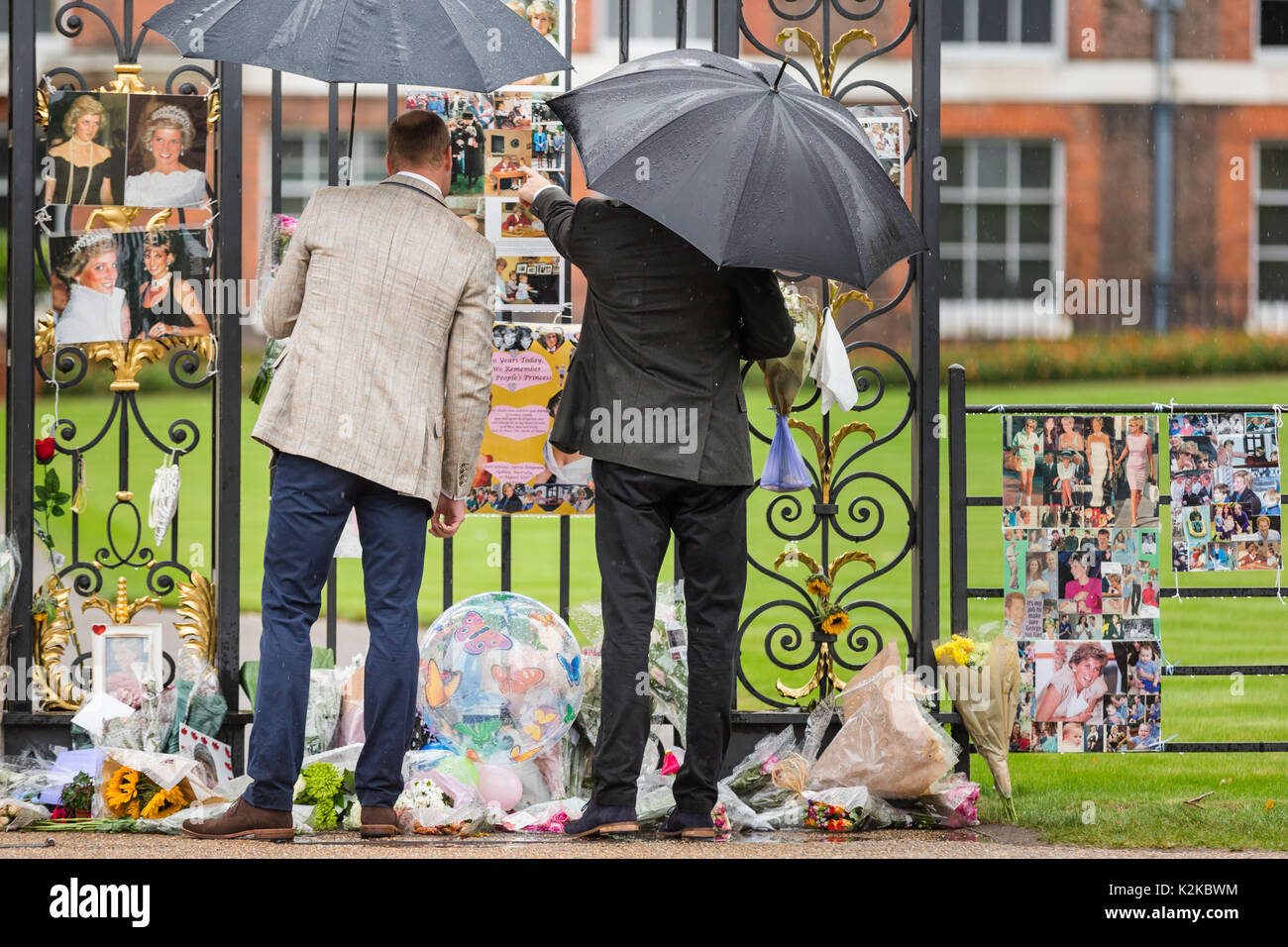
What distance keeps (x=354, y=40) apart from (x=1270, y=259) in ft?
56.5

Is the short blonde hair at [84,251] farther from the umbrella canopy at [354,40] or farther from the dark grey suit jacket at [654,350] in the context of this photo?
the dark grey suit jacket at [654,350]

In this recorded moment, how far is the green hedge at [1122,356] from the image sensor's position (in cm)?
1648

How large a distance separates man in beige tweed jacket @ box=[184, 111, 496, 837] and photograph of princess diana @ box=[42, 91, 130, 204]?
1.17 m

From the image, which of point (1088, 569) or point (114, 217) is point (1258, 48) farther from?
point (114, 217)

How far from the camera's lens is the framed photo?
425 centimetres

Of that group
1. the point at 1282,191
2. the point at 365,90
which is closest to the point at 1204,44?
the point at 1282,191

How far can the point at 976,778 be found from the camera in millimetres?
5332

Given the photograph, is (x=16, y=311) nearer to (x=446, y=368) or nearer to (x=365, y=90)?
(x=446, y=368)

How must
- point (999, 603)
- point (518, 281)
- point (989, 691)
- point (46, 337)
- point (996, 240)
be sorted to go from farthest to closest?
point (996, 240) < point (999, 603) < point (518, 281) < point (46, 337) < point (989, 691)

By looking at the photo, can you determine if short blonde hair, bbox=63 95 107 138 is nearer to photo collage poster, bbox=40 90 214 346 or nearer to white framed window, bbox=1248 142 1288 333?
photo collage poster, bbox=40 90 214 346

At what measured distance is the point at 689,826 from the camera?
3715 mm

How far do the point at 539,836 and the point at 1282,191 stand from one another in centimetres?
1711

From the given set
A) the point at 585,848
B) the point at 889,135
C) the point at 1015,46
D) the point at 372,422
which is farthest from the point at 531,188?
the point at 1015,46

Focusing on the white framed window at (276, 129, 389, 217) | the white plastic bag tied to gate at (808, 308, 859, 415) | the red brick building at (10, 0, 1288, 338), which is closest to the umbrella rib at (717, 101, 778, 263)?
the white plastic bag tied to gate at (808, 308, 859, 415)
